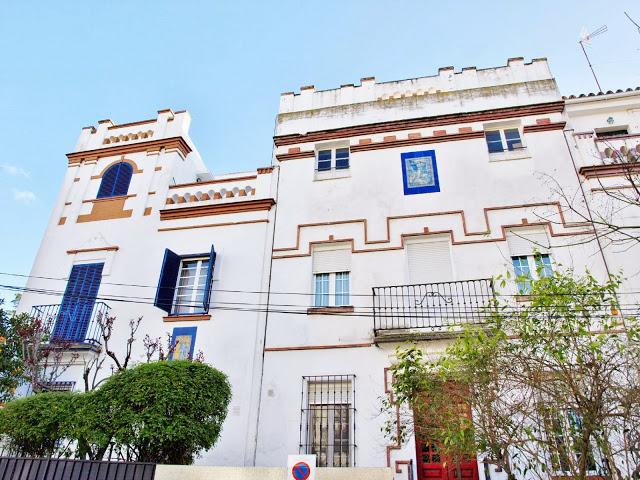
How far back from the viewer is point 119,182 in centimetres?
1498

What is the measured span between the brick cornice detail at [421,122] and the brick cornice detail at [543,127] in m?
0.45

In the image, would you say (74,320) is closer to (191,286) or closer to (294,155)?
(191,286)

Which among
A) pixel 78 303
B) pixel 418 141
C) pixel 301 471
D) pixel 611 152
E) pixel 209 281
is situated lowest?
pixel 301 471

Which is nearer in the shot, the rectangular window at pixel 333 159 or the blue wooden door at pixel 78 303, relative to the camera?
the blue wooden door at pixel 78 303

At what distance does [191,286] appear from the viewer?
42.0 ft

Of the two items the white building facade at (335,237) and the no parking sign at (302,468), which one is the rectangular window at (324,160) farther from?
the no parking sign at (302,468)

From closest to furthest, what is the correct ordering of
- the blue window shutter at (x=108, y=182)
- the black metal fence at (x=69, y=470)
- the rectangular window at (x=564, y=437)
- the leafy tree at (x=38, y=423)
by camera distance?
the rectangular window at (x=564, y=437) → the black metal fence at (x=69, y=470) → the leafy tree at (x=38, y=423) → the blue window shutter at (x=108, y=182)

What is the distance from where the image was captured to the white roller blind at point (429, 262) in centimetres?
1152

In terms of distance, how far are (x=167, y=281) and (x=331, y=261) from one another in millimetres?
4212

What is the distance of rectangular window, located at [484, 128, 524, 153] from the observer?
13.0 metres

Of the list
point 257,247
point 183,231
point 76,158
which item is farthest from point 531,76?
point 76,158

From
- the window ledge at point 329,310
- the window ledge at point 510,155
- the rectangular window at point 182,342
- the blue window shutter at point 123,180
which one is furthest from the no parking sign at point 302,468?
the blue window shutter at point 123,180

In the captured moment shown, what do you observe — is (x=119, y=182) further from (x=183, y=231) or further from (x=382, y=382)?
(x=382, y=382)

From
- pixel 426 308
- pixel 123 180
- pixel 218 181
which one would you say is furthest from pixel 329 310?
pixel 123 180
